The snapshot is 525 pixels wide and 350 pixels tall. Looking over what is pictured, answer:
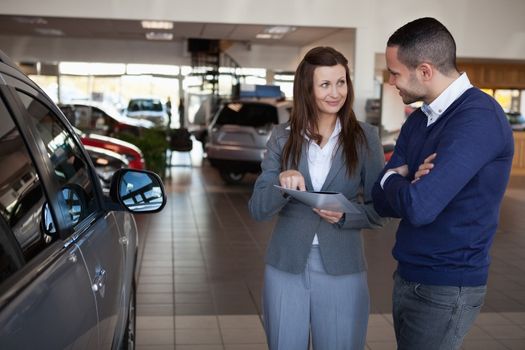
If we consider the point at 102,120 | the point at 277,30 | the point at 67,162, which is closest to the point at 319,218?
the point at 67,162

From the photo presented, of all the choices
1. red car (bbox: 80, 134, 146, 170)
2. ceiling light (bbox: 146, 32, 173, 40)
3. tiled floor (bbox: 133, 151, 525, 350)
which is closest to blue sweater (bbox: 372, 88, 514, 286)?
tiled floor (bbox: 133, 151, 525, 350)

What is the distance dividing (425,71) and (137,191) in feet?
4.47

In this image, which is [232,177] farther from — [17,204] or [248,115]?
[17,204]

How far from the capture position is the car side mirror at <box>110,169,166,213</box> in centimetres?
347

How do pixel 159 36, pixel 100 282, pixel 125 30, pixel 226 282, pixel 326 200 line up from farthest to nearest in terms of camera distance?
pixel 159 36, pixel 125 30, pixel 226 282, pixel 326 200, pixel 100 282

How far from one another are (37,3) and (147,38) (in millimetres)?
10140

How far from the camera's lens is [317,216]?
334 cm

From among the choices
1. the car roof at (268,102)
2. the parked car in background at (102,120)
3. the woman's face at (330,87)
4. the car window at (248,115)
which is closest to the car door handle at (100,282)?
the woman's face at (330,87)

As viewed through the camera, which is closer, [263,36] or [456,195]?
[456,195]

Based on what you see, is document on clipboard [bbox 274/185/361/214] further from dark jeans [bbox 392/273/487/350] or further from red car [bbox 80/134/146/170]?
red car [bbox 80/134/146/170]

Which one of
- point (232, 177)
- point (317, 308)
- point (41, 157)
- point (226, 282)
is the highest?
point (41, 157)

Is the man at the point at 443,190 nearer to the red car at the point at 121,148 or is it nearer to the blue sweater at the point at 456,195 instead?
the blue sweater at the point at 456,195

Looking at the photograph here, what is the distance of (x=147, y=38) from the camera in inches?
955

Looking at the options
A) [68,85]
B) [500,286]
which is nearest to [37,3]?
[500,286]
